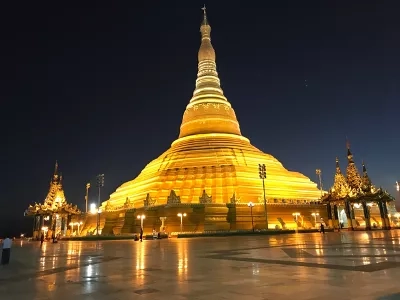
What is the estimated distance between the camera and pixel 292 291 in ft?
20.3

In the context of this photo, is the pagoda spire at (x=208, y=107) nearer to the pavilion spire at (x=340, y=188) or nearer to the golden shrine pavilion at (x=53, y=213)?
the pavilion spire at (x=340, y=188)

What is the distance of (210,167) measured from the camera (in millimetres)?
46812

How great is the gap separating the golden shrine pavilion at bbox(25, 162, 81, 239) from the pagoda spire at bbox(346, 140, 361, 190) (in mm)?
37284

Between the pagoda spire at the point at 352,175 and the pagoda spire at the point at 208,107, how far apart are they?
55.6 ft

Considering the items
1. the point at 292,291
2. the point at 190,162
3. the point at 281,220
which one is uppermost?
the point at 190,162

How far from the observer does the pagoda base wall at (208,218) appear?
1519 inches

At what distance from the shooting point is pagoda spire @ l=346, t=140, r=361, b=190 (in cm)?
4676

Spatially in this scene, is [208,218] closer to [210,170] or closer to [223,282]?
[210,170]

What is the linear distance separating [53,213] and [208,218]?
21585 mm

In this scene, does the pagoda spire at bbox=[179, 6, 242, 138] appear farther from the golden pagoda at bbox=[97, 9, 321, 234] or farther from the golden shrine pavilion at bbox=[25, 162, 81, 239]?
the golden shrine pavilion at bbox=[25, 162, 81, 239]

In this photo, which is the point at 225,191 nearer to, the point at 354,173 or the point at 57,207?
the point at 354,173

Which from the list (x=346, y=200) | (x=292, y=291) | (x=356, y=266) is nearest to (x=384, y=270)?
(x=356, y=266)

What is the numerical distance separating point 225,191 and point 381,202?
19.7m

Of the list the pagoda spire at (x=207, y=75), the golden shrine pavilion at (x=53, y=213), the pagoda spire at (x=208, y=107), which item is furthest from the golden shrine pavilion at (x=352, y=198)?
the golden shrine pavilion at (x=53, y=213)
